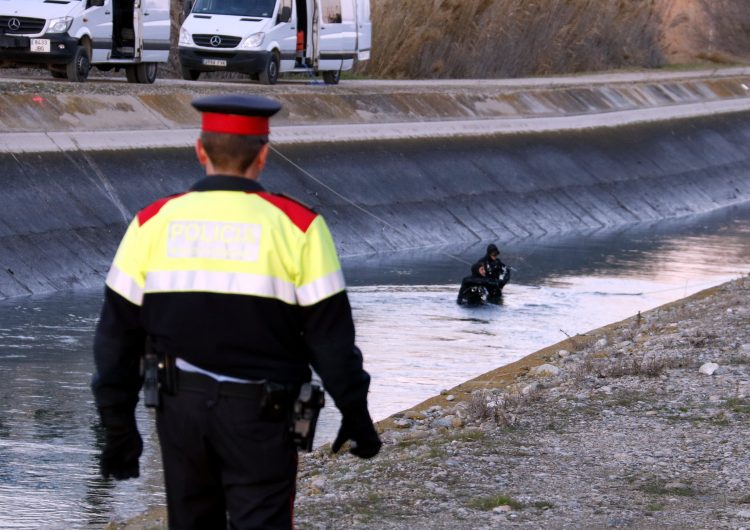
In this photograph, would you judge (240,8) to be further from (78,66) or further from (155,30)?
(78,66)

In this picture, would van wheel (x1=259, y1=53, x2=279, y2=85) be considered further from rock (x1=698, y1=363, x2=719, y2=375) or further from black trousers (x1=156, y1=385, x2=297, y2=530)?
black trousers (x1=156, y1=385, x2=297, y2=530)

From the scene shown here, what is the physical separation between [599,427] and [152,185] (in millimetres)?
15154

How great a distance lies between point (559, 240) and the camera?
2998 cm

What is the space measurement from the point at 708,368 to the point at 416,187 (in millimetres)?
18597

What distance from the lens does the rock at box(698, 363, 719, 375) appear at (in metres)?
11.2

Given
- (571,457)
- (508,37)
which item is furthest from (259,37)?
(571,457)

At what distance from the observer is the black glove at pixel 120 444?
5074 millimetres

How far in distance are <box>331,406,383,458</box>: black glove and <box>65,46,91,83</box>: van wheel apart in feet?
76.8

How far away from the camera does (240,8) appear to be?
32844 mm

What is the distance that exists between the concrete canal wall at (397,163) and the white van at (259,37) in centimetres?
96

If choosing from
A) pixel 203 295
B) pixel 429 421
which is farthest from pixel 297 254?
pixel 429 421

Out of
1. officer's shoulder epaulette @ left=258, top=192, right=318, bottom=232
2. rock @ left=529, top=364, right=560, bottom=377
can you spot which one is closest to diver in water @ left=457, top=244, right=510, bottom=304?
rock @ left=529, top=364, right=560, bottom=377

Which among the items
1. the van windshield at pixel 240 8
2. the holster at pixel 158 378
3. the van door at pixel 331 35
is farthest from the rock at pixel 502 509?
the van door at pixel 331 35

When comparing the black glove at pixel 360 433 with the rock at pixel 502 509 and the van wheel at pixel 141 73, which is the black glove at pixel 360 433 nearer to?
the rock at pixel 502 509
